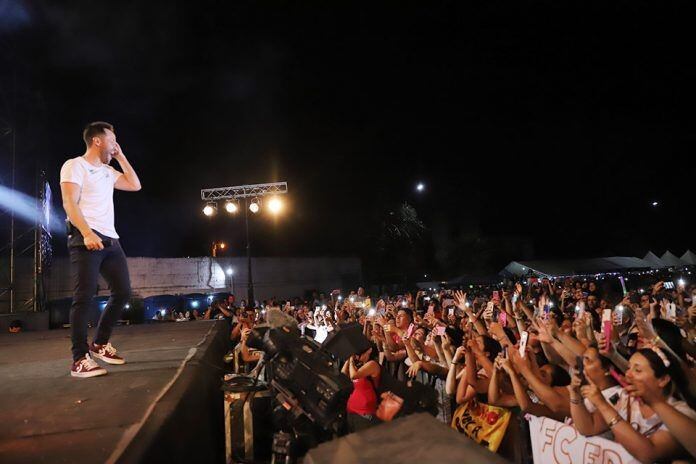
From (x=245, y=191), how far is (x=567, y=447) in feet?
45.5

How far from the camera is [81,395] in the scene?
89.4 inches

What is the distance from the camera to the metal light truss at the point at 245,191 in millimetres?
15000

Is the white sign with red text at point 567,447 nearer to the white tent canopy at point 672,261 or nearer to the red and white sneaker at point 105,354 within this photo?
the red and white sneaker at point 105,354

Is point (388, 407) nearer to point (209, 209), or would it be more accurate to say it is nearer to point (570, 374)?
point (570, 374)

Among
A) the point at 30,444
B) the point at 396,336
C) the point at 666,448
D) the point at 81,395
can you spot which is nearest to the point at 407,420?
the point at 30,444

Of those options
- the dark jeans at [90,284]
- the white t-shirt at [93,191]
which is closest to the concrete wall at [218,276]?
the dark jeans at [90,284]

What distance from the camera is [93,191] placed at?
3.03 meters

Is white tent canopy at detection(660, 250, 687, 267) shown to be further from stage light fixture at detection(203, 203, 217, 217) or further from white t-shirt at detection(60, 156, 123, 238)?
white t-shirt at detection(60, 156, 123, 238)

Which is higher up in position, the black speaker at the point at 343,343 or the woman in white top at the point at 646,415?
the black speaker at the point at 343,343

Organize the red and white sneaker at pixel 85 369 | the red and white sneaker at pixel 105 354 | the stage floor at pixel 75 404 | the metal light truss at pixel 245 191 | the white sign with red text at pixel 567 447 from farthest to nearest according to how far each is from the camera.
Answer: the metal light truss at pixel 245 191
the red and white sneaker at pixel 105 354
the white sign with red text at pixel 567 447
the red and white sneaker at pixel 85 369
the stage floor at pixel 75 404

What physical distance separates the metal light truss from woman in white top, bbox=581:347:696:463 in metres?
13.2

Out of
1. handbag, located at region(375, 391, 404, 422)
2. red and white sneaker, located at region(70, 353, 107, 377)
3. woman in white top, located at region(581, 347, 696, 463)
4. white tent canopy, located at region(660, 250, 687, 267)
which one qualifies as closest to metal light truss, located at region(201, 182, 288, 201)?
handbag, located at region(375, 391, 404, 422)

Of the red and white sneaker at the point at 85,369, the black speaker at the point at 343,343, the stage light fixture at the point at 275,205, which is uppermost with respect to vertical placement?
the stage light fixture at the point at 275,205

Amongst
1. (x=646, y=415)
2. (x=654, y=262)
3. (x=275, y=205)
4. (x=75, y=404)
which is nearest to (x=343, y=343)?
(x=75, y=404)
